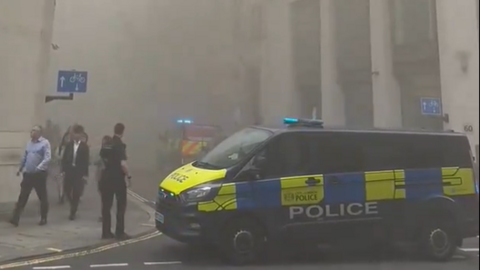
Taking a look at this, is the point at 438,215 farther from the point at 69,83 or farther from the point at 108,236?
the point at 69,83

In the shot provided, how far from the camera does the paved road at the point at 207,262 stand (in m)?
4.98

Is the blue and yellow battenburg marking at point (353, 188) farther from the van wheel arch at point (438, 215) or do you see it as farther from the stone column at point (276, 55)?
the stone column at point (276, 55)

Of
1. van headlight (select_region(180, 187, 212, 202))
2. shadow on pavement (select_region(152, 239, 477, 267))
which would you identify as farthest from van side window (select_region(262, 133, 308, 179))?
shadow on pavement (select_region(152, 239, 477, 267))

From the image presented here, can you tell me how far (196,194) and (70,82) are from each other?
219 inches

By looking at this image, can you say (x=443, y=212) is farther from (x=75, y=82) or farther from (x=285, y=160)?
(x=75, y=82)

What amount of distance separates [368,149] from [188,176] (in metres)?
1.81

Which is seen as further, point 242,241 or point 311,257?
Result: point 311,257

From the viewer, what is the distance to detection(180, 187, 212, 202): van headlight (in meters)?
5.08

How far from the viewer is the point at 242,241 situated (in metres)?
5.13

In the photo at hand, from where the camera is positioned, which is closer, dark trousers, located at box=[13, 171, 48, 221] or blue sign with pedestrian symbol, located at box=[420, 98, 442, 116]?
dark trousers, located at box=[13, 171, 48, 221]

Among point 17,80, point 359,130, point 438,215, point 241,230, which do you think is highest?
point 17,80

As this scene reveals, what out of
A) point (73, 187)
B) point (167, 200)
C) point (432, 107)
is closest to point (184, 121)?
point (73, 187)

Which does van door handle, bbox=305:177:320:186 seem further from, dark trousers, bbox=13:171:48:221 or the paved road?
dark trousers, bbox=13:171:48:221

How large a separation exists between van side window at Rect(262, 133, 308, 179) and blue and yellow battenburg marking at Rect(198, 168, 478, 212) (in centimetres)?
8
